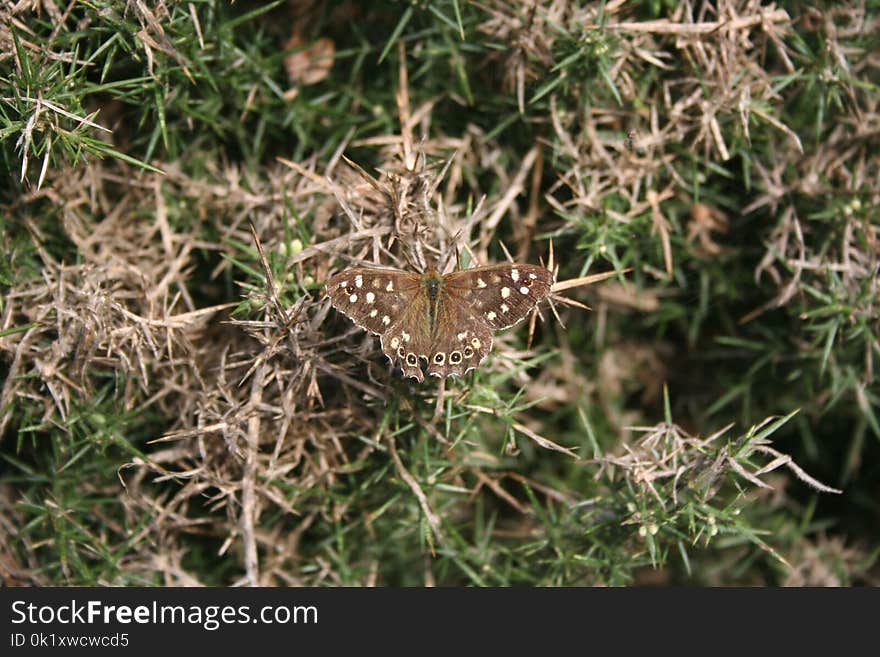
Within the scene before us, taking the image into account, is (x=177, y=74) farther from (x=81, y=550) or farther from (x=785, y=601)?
(x=785, y=601)

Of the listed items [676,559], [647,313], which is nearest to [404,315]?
[647,313]

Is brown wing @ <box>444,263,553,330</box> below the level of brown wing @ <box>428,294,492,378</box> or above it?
above

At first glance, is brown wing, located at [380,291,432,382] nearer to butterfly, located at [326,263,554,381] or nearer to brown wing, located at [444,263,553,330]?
butterfly, located at [326,263,554,381]

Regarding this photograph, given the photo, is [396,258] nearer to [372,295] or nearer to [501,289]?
[372,295]

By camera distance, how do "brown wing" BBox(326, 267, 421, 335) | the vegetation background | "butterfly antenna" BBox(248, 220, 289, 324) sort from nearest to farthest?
1. "brown wing" BBox(326, 267, 421, 335)
2. "butterfly antenna" BBox(248, 220, 289, 324)
3. the vegetation background

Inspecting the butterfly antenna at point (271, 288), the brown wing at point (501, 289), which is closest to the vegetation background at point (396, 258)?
the butterfly antenna at point (271, 288)

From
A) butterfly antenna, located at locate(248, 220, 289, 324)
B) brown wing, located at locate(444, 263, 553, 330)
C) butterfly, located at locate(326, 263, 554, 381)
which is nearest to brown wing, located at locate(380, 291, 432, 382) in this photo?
butterfly, located at locate(326, 263, 554, 381)

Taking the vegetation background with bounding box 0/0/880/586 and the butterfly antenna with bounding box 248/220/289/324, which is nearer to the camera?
the butterfly antenna with bounding box 248/220/289/324

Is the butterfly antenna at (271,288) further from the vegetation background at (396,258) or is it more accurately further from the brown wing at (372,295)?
the brown wing at (372,295)
